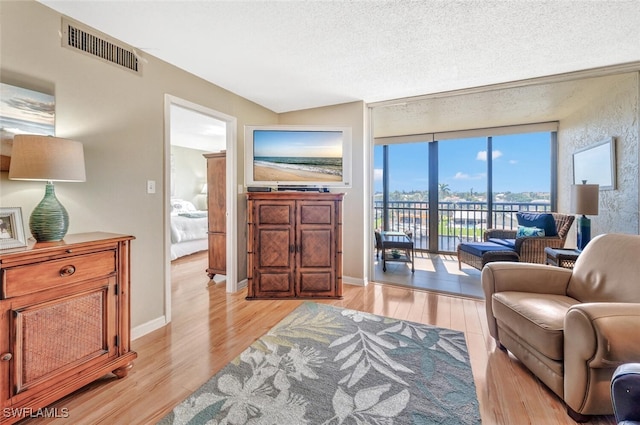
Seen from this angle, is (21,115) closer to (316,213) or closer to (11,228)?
(11,228)

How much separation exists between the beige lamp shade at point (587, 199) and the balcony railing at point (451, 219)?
2.39m

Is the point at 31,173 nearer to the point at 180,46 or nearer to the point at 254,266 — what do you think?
the point at 180,46

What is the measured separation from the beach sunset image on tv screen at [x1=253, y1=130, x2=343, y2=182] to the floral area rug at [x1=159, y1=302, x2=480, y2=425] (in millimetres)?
1707

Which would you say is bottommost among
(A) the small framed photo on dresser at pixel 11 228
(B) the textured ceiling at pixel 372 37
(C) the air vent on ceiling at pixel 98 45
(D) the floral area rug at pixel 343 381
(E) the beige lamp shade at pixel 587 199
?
(D) the floral area rug at pixel 343 381

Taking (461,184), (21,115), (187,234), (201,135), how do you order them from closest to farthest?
1. (21,115)
2. (187,234)
3. (461,184)
4. (201,135)

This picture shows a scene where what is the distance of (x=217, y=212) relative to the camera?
11.9 feet

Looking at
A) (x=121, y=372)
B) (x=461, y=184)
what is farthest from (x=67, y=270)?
(x=461, y=184)

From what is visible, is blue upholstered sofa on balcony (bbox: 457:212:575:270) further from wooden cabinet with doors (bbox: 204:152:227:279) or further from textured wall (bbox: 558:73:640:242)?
wooden cabinet with doors (bbox: 204:152:227:279)

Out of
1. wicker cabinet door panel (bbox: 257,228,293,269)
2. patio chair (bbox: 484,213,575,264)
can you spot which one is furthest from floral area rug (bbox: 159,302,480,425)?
patio chair (bbox: 484,213,575,264)

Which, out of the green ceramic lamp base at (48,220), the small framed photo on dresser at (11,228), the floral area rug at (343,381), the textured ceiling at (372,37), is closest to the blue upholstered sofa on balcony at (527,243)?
the floral area rug at (343,381)

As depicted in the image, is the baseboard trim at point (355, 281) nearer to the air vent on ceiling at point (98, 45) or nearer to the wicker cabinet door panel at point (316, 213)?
the wicker cabinet door panel at point (316, 213)

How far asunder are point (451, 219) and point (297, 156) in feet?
12.6

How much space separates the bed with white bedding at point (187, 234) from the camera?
454 centimetres

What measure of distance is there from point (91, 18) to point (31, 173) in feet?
4.02
